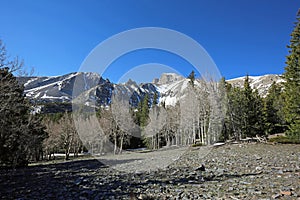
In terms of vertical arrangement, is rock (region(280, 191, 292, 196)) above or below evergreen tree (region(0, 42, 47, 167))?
below

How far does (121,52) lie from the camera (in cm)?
1163

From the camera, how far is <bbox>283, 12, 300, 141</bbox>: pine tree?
2773cm

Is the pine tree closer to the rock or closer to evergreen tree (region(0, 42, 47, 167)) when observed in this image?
the rock

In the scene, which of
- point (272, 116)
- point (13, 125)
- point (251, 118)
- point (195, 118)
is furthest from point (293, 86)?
point (13, 125)

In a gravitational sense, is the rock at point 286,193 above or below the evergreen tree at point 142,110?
below

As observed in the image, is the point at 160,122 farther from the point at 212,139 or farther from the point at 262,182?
the point at 262,182

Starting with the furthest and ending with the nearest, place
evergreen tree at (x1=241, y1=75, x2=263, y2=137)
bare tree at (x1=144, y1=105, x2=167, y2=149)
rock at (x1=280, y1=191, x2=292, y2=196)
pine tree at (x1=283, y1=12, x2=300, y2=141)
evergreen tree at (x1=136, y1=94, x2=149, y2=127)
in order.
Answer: bare tree at (x1=144, y1=105, x2=167, y2=149)
evergreen tree at (x1=241, y1=75, x2=263, y2=137)
evergreen tree at (x1=136, y1=94, x2=149, y2=127)
pine tree at (x1=283, y1=12, x2=300, y2=141)
rock at (x1=280, y1=191, x2=292, y2=196)

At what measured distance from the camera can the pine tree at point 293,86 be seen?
2773 cm

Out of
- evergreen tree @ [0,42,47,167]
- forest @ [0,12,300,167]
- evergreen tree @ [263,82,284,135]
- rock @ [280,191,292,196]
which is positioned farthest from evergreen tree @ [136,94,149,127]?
rock @ [280,191,292,196]

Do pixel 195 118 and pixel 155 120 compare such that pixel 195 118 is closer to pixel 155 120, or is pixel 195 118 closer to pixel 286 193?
pixel 155 120

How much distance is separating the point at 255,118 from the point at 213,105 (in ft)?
34.6

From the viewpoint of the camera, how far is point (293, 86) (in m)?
29.0

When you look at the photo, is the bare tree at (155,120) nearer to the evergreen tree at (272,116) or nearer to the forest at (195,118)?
the forest at (195,118)

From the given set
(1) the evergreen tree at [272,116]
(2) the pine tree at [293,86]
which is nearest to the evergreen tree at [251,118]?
(1) the evergreen tree at [272,116]
